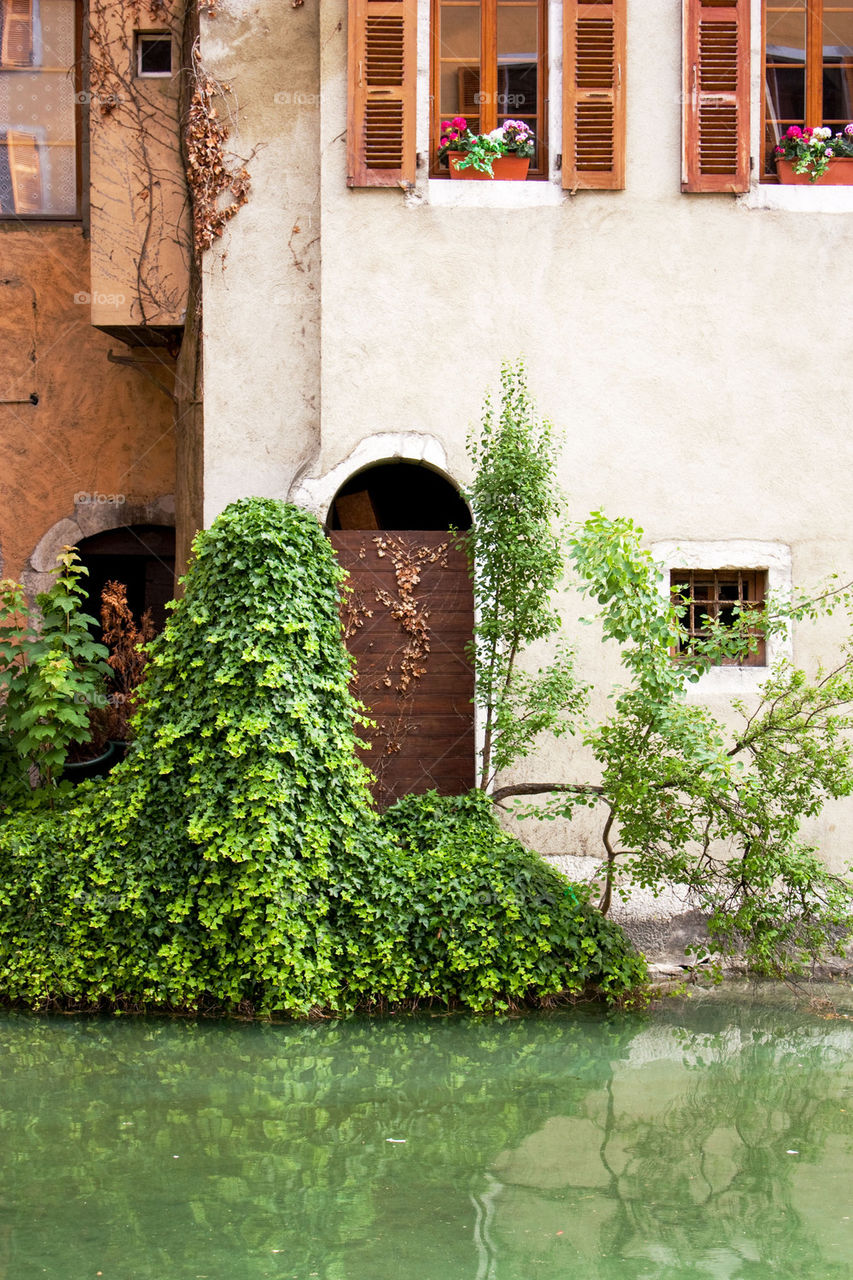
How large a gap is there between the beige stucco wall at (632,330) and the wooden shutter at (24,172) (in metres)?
3.36

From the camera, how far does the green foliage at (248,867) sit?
688 cm

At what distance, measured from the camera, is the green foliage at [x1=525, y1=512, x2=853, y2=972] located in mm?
6895

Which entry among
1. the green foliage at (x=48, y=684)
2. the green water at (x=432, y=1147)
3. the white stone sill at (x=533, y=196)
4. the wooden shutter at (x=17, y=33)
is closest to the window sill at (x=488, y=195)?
the white stone sill at (x=533, y=196)

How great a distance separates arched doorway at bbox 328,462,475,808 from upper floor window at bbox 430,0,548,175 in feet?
8.99

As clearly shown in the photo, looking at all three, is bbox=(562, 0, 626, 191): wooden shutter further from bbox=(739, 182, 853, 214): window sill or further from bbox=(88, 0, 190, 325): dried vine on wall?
bbox=(88, 0, 190, 325): dried vine on wall

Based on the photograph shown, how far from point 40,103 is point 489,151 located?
4423 millimetres

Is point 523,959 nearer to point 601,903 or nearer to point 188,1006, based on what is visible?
point 601,903

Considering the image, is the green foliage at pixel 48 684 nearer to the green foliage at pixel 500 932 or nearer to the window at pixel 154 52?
the green foliage at pixel 500 932

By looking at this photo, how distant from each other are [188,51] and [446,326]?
3061 millimetres

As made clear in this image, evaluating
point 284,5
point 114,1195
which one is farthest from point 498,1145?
point 284,5

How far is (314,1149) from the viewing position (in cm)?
514

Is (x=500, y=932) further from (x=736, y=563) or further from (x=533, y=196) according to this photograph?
(x=533, y=196)

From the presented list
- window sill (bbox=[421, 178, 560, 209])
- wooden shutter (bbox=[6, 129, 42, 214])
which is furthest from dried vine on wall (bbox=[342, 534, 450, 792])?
wooden shutter (bbox=[6, 129, 42, 214])

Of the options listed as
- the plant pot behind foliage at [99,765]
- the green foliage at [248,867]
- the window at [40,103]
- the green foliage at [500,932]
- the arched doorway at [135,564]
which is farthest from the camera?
the arched doorway at [135,564]
